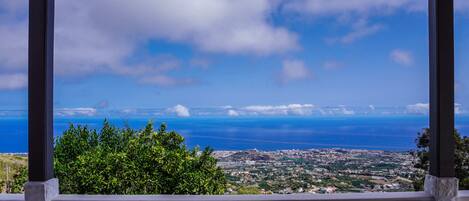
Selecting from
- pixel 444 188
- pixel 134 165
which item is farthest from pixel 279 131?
pixel 444 188

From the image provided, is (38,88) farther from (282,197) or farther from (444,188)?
(444,188)

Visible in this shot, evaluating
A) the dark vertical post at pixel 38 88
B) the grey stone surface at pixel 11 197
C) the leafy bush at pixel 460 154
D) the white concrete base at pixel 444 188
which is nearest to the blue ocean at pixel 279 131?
the leafy bush at pixel 460 154

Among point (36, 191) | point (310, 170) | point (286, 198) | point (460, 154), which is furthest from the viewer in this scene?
point (310, 170)

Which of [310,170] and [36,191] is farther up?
[36,191]

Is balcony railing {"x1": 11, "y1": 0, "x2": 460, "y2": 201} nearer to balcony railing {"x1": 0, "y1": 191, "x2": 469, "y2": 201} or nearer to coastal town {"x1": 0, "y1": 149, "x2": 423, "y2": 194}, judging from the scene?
balcony railing {"x1": 0, "y1": 191, "x2": 469, "y2": 201}

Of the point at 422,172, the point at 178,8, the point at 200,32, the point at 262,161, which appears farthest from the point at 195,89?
the point at 422,172
